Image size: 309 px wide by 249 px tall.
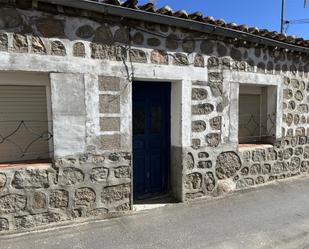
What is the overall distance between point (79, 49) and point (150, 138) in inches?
67.0

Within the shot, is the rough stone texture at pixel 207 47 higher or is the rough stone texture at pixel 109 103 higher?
the rough stone texture at pixel 207 47

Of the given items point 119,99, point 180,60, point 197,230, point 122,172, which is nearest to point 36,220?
point 122,172

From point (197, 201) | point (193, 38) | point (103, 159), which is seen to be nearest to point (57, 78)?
point (103, 159)

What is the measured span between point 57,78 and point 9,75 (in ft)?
1.68

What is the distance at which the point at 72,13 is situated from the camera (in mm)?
2967

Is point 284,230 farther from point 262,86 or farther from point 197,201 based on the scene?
point 262,86

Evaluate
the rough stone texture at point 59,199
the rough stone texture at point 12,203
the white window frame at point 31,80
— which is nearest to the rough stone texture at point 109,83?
the white window frame at point 31,80

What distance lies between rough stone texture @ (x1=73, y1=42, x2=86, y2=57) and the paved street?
6.66 feet

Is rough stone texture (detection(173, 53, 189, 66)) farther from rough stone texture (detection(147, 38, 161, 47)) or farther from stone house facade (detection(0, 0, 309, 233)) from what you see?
rough stone texture (detection(147, 38, 161, 47))

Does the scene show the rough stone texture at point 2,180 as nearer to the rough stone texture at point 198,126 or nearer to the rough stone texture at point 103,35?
the rough stone texture at point 103,35

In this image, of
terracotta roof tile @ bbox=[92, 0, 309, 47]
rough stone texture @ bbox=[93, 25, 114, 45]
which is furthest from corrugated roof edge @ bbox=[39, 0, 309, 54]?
rough stone texture @ bbox=[93, 25, 114, 45]

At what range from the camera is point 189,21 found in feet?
11.7

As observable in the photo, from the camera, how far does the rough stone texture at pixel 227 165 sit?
4188 millimetres

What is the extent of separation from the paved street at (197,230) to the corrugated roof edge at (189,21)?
8.30ft
